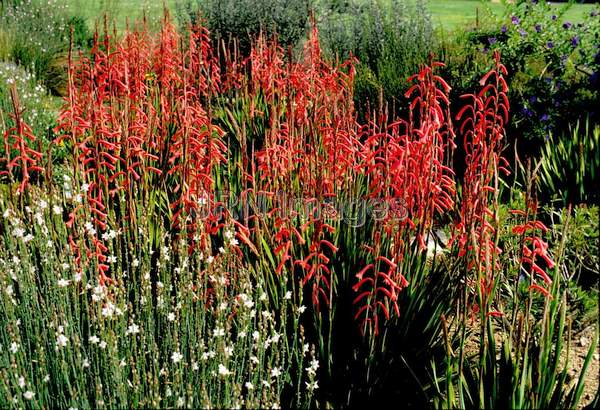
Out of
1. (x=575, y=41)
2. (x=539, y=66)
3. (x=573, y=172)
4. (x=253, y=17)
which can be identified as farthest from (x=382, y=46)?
(x=573, y=172)

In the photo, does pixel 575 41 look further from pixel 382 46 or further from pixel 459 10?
pixel 459 10

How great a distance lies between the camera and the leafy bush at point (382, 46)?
6.65 meters

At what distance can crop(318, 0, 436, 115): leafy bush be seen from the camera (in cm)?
665

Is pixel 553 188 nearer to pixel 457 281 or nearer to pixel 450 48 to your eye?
pixel 457 281

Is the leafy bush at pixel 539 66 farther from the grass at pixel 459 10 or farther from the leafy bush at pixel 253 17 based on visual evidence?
the grass at pixel 459 10

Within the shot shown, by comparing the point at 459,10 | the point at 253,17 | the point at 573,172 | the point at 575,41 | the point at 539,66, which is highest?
the point at 253,17

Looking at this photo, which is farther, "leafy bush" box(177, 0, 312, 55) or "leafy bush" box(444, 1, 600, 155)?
"leafy bush" box(177, 0, 312, 55)

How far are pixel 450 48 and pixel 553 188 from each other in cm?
260

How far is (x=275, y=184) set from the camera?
3.38 metres

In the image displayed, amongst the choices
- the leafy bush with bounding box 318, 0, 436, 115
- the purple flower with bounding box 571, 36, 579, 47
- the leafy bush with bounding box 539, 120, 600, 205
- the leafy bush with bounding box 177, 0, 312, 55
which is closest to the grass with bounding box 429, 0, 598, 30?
the leafy bush with bounding box 177, 0, 312, 55

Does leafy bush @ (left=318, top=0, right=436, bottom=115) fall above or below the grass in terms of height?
above

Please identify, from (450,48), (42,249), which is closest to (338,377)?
(42,249)

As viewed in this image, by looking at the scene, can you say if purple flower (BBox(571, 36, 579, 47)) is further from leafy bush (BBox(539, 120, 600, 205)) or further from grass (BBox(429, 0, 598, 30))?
grass (BBox(429, 0, 598, 30))

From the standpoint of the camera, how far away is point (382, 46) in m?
7.73
